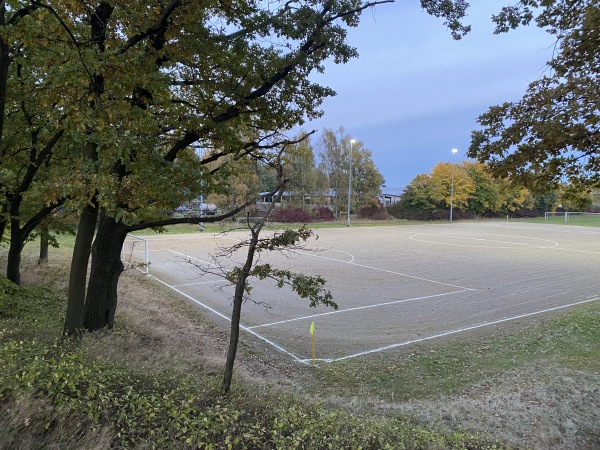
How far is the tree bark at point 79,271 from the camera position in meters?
7.23

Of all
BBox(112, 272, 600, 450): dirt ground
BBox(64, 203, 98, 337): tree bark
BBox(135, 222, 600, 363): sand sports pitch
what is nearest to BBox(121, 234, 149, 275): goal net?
BBox(135, 222, 600, 363): sand sports pitch

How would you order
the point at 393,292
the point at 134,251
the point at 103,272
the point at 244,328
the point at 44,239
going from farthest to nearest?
the point at 134,251 < the point at 393,292 < the point at 44,239 < the point at 244,328 < the point at 103,272

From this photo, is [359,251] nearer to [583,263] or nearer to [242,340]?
[583,263]

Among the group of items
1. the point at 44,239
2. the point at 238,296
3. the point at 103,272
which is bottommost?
the point at 103,272

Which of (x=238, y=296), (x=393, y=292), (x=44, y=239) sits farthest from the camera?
(x=393, y=292)

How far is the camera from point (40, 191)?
20.9 ft

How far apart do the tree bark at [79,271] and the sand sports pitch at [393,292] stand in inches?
111

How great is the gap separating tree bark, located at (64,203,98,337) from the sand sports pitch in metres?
2.82

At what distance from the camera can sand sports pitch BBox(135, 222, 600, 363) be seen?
1050 centimetres

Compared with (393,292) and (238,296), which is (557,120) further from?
(393,292)

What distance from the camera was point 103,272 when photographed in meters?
8.27

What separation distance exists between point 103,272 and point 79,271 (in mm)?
963

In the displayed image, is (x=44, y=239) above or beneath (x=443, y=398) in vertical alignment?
above

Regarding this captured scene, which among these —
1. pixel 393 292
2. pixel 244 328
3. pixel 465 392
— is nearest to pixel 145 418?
pixel 465 392
